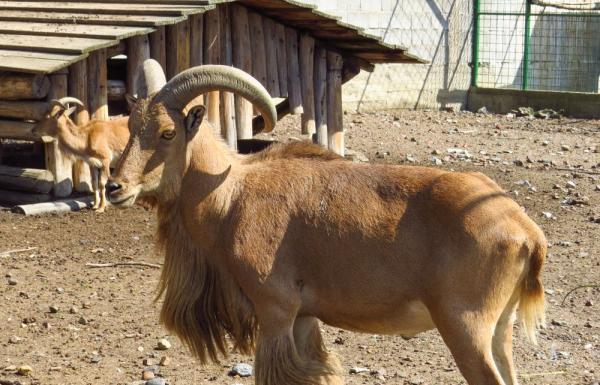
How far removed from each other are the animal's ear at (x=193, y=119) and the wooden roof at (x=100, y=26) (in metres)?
4.88

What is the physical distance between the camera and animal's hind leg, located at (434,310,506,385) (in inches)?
194

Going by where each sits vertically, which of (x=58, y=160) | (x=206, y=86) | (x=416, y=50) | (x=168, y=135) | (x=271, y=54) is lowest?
(x=58, y=160)

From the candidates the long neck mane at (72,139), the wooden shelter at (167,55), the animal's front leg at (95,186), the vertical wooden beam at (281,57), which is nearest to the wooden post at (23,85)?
the wooden shelter at (167,55)

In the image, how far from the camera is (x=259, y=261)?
17.6 ft

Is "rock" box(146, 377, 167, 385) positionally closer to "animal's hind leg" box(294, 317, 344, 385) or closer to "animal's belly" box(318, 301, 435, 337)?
"animal's hind leg" box(294, 317, 344, 385)

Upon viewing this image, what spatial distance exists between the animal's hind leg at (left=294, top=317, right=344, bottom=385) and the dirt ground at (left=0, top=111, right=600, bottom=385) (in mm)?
850

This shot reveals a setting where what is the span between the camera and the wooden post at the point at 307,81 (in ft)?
43.4

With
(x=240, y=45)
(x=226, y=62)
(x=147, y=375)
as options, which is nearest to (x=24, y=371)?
(x=147, y=375)

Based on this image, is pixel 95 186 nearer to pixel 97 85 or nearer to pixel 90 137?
pixel 90 137

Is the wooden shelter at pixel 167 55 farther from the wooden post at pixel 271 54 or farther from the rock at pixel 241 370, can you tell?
the rock at pixel 241 370

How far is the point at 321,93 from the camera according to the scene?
13.6m

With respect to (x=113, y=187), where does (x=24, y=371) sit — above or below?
below

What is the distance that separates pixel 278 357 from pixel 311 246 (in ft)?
1.87

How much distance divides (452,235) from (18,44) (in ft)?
24.0
